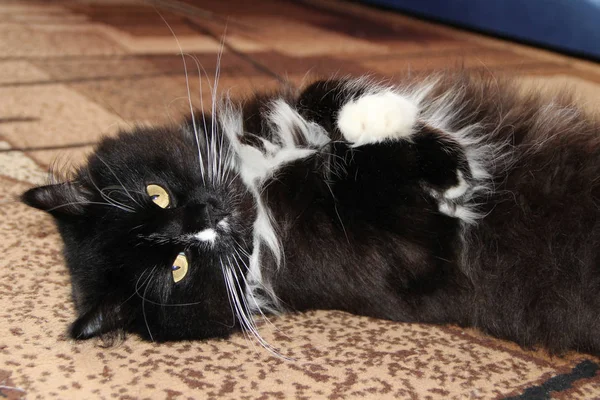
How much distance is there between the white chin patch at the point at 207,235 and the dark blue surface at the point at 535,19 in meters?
2.34

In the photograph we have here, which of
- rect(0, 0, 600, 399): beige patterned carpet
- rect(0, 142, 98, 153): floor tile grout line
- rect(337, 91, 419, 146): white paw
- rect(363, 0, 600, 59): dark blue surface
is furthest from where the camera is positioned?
rect(363, 0, 600, 59): dark blue surface

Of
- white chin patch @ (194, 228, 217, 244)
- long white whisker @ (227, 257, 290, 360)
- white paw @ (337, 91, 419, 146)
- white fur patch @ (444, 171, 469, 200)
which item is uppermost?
white paw @ (337, 91, 419, 146)

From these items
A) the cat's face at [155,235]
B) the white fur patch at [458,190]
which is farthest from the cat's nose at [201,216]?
the white fur patch at [458,190]

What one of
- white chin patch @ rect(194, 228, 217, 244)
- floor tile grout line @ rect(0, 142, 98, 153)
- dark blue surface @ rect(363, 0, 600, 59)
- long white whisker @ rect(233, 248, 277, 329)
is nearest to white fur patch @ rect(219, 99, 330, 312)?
long white whisker @ rect(233, 248, 277, 329)

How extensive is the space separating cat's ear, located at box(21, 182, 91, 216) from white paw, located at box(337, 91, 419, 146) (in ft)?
1.82

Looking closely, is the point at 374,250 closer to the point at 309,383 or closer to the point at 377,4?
the point at 309,383

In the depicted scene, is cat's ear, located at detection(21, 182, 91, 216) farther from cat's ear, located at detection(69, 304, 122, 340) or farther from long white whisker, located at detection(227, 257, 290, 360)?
long white whisker, located at detection(227, 257, 290, 360)

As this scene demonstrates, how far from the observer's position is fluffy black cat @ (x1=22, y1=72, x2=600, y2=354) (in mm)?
1333

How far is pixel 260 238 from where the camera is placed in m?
1.45

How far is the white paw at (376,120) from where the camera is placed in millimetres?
1355

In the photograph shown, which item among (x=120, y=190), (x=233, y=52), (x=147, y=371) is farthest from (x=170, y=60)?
(x=147, y=371)

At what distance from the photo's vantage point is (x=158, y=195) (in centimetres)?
139

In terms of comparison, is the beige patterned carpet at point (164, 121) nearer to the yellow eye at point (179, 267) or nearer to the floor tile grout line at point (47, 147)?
the floor tile grout line at point (47, 147)

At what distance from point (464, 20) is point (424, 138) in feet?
8.84
